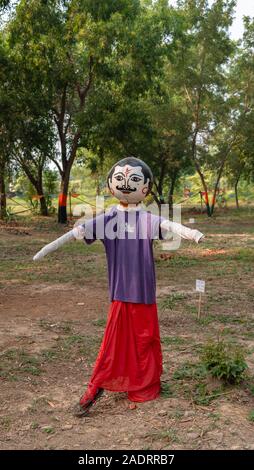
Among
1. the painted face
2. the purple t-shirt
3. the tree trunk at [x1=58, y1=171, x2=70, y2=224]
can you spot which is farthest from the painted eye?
the tree trunk at [x1=58, y1=171, x2=70, y2=224]

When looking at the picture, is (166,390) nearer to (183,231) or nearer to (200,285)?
(183,231)

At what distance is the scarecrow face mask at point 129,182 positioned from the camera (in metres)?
3.99

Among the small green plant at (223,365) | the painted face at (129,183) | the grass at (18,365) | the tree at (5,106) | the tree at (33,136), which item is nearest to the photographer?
the painted face at (129,183)

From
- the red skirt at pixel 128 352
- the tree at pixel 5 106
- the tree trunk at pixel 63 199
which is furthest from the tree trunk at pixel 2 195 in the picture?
the red skirt at pixel 128 352

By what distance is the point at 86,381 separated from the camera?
15.3 feet

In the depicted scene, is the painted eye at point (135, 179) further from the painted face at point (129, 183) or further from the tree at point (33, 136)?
the tree at point (33, 136)

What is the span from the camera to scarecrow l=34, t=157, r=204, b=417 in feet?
13.2

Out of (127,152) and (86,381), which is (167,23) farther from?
(86,381)

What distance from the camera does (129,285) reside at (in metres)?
4.02

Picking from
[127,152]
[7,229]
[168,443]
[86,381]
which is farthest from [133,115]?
[168,443]

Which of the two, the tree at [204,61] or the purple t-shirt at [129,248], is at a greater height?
the tree at [204,61]

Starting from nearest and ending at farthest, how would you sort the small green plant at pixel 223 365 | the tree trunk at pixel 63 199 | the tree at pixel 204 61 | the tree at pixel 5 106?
1. the small green plant at pixel 223 365
2. the tree at pixel 5 106
3. the tree trunk at pixel 63 199
4. the tree at pixel 204 61

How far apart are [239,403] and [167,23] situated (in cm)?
1690

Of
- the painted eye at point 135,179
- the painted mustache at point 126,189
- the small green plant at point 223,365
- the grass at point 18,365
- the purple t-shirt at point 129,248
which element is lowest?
the grass at point 18,365
